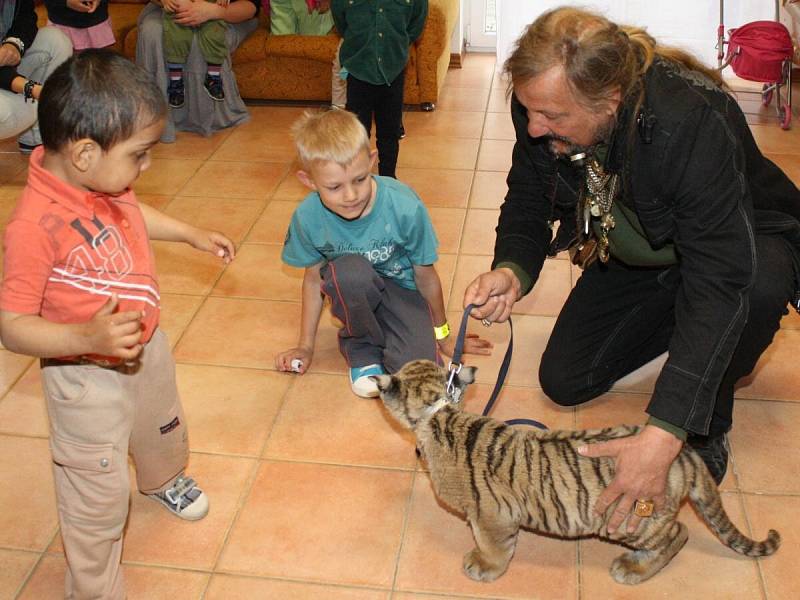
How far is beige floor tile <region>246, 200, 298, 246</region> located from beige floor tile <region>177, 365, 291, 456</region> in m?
0.89

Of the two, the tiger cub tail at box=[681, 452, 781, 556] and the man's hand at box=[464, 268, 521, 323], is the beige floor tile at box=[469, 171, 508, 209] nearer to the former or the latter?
the man's hand at box=[464, 268, 521, 323]

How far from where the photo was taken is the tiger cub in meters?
A: 2.01

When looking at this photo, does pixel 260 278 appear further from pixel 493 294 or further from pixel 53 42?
pixel 53 42

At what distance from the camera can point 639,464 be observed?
194cm

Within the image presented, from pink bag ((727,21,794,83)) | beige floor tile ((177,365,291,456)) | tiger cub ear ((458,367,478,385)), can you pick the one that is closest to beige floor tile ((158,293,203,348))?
beige floor tile ((177,365,291,456))

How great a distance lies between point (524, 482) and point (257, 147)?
3.01 m

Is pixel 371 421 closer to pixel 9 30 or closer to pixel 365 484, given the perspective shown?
pixel 365 484

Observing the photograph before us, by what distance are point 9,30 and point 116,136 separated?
2.82 meters

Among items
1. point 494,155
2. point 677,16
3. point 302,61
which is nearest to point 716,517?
point 494,155

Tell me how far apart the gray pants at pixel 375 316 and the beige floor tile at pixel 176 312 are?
62 cm

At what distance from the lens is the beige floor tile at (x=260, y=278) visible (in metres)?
3.33

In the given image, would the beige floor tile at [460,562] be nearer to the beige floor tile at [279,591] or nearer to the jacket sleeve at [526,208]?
the beige floor tile at [279,591]

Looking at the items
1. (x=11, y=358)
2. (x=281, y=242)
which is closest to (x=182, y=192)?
(x=281, y=242)

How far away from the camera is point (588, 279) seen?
276 centimetres
